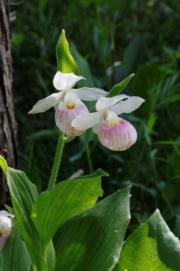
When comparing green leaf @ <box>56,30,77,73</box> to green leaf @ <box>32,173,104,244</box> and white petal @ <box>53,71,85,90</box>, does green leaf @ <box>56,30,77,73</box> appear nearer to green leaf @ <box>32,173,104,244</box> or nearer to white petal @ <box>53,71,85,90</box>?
white petal @ <box>53,71,85,90</box>

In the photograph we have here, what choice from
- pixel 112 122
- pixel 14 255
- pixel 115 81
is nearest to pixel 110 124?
pixel 112 122

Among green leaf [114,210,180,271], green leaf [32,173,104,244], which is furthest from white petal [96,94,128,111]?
green leaf [114,210,180,271]

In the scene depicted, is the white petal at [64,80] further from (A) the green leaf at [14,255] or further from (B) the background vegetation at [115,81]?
(B) the background vegetation at [115,81]

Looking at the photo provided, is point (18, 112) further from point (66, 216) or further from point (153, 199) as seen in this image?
point (66, 216)

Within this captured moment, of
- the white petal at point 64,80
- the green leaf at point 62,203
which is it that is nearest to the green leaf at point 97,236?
the green leaf at point 62,203

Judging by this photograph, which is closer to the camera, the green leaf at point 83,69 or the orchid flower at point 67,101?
the orchid flower at point 67,101

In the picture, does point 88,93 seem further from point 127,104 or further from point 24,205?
point 24,205
